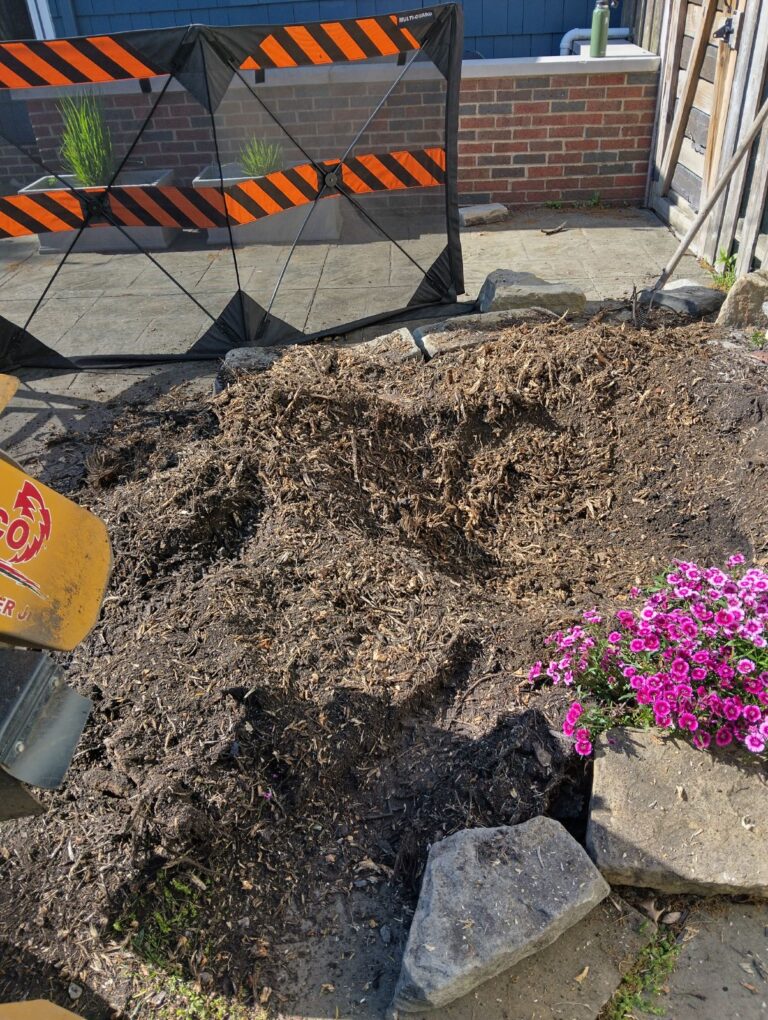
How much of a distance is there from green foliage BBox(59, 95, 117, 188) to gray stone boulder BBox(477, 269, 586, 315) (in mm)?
2898

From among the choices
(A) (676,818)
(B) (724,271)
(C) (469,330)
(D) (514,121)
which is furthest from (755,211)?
(A) (676,818)

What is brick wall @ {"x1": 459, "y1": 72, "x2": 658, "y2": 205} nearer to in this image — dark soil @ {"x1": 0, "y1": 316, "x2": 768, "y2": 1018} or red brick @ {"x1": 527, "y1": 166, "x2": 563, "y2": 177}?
red brick @ {"x1": 527, "y1": 166, "x2": 563, "y2": 177}

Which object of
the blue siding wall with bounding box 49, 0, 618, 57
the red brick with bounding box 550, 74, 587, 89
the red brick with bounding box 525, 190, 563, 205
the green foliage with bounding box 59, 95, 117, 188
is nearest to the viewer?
the green foliage with bounding box 59, 95, 117, 188

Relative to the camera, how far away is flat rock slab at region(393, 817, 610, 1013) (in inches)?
87.8

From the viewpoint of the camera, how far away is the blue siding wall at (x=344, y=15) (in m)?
9.47

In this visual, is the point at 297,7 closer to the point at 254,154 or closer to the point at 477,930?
the point at 254,154

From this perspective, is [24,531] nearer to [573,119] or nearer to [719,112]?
[719,112]

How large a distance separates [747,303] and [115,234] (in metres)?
4.59

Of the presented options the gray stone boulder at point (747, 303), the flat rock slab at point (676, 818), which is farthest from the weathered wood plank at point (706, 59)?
the flat rock slab at point (676, 818)

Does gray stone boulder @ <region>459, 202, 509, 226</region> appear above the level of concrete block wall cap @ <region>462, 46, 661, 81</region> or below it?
below

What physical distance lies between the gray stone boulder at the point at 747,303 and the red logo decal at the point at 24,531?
194 inches

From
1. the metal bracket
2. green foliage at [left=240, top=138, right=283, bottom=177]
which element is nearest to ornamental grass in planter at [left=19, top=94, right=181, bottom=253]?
green foliage at [left=240, top=138, right=283, bottom=177]

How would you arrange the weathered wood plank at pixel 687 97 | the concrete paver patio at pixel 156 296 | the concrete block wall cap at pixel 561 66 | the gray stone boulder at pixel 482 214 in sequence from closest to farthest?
the concrete paver patio at pixel 156 296, the weathered wood plank at pixel 687 97, the concrete block wall cap at pixel 561 66, the gray stone boulder at pixel 482 214

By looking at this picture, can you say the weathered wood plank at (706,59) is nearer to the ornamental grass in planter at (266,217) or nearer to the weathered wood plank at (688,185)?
the weathered wood plank at (688,185)
